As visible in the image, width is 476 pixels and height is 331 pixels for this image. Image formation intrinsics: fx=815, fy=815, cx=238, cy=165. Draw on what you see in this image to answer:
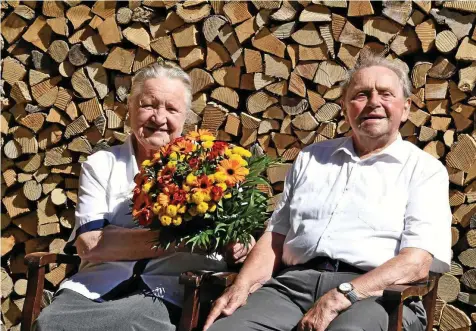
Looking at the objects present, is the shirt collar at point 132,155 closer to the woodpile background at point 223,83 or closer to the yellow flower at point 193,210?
the woodpile background at point 223,83

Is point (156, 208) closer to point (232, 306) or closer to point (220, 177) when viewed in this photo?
point (220, 177)

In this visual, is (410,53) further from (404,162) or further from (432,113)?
(404,162)

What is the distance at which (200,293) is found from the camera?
329cm

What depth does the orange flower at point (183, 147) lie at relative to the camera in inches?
128

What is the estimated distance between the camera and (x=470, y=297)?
3928mm

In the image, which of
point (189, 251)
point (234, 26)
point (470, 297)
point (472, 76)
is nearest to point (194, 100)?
point (234, 26)

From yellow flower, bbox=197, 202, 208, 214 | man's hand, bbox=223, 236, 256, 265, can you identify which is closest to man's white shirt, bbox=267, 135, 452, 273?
man's hand, bbox=223, 236, 256, 265

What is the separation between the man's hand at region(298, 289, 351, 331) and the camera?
3.04 metres

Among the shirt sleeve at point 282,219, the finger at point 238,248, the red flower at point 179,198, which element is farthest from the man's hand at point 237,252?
the red flower at point 179,198

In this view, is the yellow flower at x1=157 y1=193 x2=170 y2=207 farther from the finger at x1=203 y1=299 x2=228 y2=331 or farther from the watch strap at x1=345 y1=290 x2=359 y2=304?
the watch strap at x1=345 y1=290 x2=359 y2=304

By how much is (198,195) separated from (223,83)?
1.30m

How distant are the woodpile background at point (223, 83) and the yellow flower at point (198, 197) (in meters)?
0.98

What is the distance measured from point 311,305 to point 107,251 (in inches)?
35.4

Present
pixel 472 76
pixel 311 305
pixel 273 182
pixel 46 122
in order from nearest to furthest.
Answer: pixel 311 305
pixel 472 76
pixel 273 182
pixel 46 122
